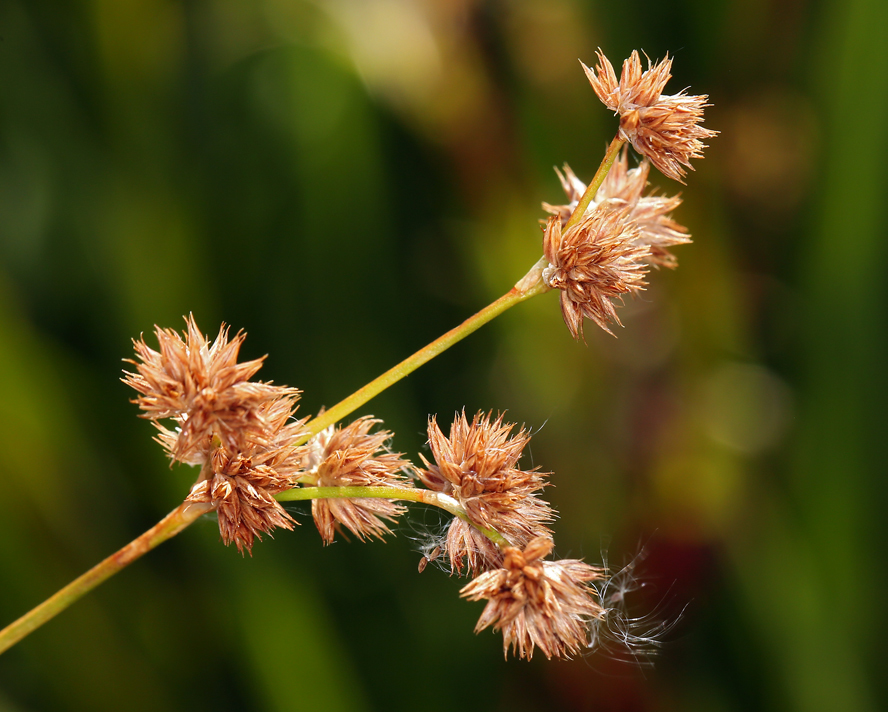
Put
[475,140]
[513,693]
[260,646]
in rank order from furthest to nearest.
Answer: [475,140] → [513,693] → [260,646]

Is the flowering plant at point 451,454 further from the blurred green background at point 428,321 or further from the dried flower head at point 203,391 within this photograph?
the blurred green background at point 428,321

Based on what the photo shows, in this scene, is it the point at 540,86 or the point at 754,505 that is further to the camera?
the point at 540,86

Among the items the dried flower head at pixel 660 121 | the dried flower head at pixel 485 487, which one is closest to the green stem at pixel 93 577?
the dried flower head at pixel 485 487

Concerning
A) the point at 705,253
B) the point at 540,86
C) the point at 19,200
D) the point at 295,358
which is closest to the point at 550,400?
the point at 705,253

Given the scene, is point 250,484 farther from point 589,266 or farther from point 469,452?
point 589,266

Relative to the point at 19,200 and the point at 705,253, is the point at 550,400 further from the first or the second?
the point at 19,200

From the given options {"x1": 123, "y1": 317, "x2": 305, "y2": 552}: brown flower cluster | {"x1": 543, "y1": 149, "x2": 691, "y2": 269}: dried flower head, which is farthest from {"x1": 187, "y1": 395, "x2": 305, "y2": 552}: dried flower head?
{"x1": 543, "y1": 149, "x2": 691, "y2": 269}: dried flower head
